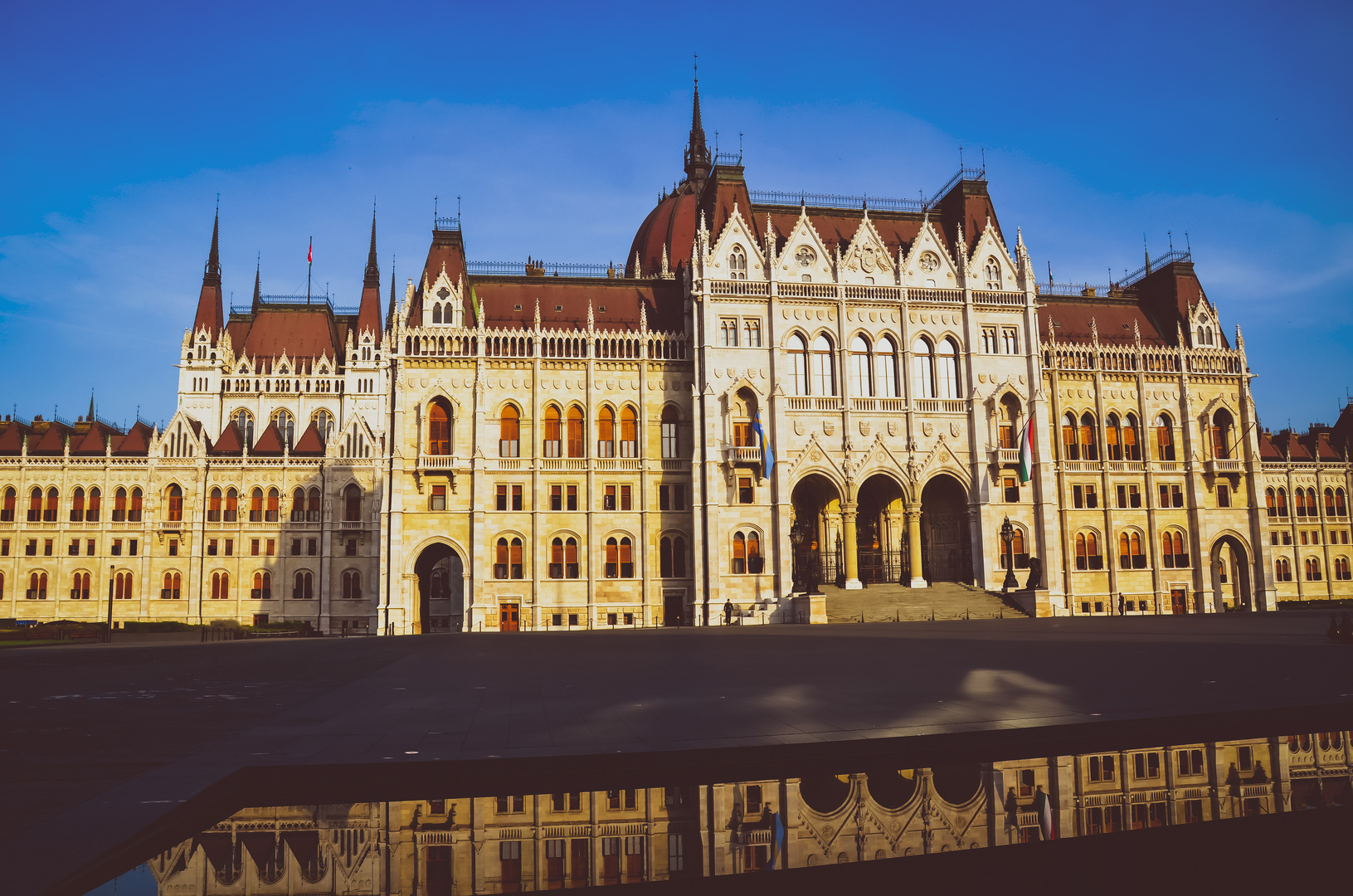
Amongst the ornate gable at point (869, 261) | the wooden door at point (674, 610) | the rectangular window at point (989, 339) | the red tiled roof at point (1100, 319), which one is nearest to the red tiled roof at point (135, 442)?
the wooden door at point (674, 610)

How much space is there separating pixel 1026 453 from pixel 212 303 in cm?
7404

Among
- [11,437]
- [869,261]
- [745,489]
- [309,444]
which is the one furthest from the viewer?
[309,444]

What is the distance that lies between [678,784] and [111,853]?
→ 5125 millimetres

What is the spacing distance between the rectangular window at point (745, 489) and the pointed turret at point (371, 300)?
52.5 meters

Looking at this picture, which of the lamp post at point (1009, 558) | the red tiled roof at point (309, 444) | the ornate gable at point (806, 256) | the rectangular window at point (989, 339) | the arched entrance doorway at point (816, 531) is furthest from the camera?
the red tiled roof at point (309, 444)

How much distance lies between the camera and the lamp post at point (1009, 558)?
5209 cm

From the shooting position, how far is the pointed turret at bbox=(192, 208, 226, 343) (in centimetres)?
8656

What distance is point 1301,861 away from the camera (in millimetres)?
6578

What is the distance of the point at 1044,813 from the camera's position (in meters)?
8.25

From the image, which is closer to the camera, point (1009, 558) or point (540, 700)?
point (540, 700)

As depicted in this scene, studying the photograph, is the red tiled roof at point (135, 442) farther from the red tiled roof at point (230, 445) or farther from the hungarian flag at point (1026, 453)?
the hungarian flag at point (1026, 453)

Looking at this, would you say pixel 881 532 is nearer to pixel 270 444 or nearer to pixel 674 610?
pixel 674 610

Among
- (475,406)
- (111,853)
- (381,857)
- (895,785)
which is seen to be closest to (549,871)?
(381,857)

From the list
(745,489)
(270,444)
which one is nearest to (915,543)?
(745,489)
